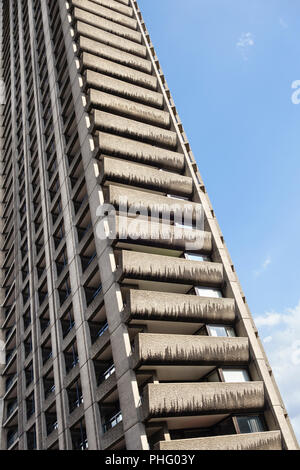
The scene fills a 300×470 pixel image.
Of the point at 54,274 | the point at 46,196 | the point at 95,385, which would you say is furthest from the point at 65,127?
the point at 95,385

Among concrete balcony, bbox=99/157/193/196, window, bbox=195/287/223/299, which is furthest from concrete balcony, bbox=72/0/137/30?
window, bbox=195/287/223/299

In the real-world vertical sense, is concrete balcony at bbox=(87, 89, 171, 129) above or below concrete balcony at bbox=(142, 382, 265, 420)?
above

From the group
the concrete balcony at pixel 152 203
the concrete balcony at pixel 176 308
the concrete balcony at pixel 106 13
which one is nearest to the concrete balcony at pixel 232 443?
the concrete balcony at pixel 176 308

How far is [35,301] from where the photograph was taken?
124 feet

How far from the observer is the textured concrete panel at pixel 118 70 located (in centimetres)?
3812

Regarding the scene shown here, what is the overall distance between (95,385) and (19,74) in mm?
47464

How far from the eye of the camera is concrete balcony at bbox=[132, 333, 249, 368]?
879 inches

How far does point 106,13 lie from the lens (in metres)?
46.2

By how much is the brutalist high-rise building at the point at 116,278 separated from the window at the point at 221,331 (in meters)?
0.09

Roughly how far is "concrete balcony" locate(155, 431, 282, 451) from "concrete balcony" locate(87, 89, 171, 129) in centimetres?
2563

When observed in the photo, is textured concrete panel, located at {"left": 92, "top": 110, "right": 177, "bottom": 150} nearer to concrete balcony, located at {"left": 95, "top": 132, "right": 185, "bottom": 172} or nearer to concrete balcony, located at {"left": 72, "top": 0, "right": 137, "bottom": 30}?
concrete balcony, located at {"left": 95, "top": 132, "right": 185, "bottom": 172}

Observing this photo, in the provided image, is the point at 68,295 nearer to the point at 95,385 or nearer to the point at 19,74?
the point at 95,385

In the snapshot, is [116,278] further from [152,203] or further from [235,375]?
[235,375]

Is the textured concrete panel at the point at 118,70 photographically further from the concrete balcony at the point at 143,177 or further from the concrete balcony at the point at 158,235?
the concrete balcony at the point at 158,235
